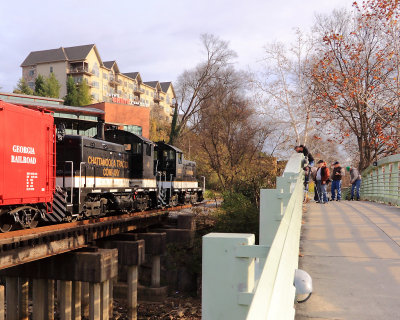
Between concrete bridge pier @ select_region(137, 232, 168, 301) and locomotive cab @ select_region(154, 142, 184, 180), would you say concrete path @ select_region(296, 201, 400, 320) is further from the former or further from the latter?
locomotive cab @ select_region(154, 142, 184, 180)

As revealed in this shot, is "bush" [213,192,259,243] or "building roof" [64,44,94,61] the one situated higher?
"building roof" [64,44,94,61]

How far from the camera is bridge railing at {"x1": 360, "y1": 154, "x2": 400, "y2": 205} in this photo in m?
13.3

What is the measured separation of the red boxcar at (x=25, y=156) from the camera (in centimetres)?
923

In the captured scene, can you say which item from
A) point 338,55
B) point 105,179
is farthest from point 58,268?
point 338,55

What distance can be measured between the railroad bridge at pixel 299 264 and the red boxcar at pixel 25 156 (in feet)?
21.4

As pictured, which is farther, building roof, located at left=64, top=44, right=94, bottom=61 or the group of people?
building roof, located at left=64, top=44, right=94, bottom=61

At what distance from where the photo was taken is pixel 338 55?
20.7 metres

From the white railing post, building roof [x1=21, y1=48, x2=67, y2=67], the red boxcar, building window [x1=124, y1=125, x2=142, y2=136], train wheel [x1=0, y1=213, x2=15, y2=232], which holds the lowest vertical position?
train wheel [x1=0, y1=213, x2=15, y2=232]

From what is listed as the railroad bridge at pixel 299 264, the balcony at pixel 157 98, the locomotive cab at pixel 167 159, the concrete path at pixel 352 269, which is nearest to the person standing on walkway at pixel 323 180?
the railroad bridge at pixel 299 264

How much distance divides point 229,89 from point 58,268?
37505mm

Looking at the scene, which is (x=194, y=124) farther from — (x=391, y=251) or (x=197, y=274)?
(x=391, y=251)

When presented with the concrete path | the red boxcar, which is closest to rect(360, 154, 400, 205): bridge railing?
the concrete path

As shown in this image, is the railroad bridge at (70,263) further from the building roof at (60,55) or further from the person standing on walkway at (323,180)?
the building roof at (60,55)

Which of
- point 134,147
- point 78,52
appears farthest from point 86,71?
point 134,147
